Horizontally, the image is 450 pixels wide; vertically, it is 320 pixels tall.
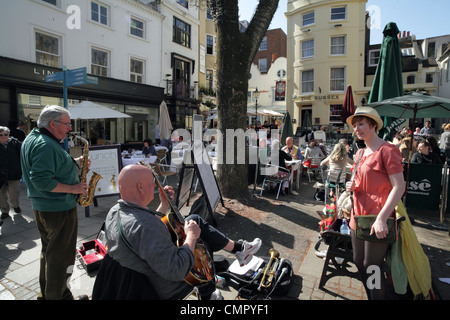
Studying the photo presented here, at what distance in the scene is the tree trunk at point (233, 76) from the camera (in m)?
5.50

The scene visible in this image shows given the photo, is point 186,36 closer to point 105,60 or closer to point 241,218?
point 105,60

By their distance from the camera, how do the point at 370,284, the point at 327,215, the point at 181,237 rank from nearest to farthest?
1. the point at 181,237
2. the point at 370,284
3. the point at 327,215

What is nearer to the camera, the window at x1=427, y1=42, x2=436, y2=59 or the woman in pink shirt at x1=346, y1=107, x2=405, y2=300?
the woman in pink shirt at x1=346, y1=107, x2=405, y2=300

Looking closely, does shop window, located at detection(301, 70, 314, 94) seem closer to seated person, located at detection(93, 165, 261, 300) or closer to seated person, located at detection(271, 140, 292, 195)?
seated person, located at detection(271, 140, 292, 195)

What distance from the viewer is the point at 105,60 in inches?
586

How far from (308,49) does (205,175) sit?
71.1 feet

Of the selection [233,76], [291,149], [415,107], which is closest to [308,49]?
[291,149]

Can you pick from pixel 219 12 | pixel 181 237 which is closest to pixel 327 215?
pixel 181 237

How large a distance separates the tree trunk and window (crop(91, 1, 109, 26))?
11.7 metres

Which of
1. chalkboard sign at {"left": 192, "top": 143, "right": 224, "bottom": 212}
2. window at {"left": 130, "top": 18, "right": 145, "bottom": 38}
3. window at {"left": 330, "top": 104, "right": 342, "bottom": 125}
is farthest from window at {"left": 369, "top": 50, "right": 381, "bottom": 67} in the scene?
chalkboard sign at {"left": 192, "top": 143, "right": 224, "bottom": 212}

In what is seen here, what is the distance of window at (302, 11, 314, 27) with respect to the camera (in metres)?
22.1

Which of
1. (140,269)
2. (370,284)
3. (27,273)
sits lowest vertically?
(27,273)

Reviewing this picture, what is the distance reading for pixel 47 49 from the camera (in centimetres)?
1221

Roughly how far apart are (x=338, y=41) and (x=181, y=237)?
23994 millimetres
